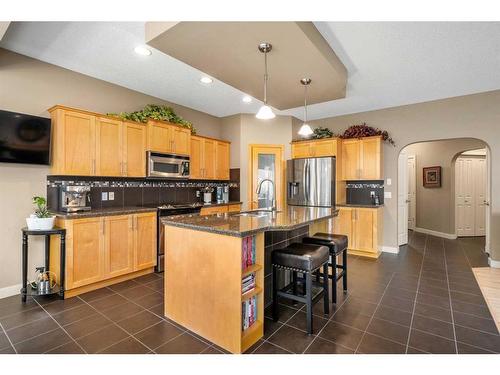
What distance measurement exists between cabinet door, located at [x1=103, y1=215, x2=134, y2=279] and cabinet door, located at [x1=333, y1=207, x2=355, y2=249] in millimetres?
3455

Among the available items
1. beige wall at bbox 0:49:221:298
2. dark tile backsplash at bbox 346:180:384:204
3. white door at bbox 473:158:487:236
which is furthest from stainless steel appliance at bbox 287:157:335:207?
white door at bbox 473:158:487:236

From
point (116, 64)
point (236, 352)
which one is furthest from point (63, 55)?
point (236, 352)

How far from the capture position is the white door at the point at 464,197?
20.9 ft

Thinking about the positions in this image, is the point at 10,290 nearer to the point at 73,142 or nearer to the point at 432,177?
the point at 73,142

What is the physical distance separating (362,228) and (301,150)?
1.95m

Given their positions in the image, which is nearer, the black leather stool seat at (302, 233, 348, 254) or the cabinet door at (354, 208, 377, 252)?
the black leather stool seat at (302, 233, 348, 254)

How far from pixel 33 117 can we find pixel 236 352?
10.6 ft

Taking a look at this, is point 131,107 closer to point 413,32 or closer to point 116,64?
point 116,64

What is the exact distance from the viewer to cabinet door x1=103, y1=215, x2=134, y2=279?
10.3 feet

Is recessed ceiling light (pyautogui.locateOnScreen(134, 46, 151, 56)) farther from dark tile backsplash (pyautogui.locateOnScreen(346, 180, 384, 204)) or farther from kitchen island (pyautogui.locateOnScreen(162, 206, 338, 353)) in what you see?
dark tile backsplash (pyautogui.locateOnScreen(346, 180, 384, 204))

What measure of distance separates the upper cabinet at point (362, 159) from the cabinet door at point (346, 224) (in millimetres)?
731

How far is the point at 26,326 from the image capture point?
7.38ft

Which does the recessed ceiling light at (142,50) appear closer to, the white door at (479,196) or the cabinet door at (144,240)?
the cabinet door at (144,240)
